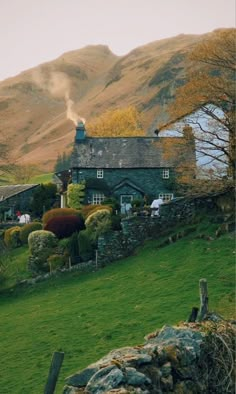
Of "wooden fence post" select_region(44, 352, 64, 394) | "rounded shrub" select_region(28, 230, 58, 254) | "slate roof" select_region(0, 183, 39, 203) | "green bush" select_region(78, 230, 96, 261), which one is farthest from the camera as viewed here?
"slate roof" select_region(0, 183, 39, 203)

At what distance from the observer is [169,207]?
38.9 metres

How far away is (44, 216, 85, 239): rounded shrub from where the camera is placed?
43906mm

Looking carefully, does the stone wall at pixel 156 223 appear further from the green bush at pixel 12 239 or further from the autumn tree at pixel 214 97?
the green bush at pixel 12 239

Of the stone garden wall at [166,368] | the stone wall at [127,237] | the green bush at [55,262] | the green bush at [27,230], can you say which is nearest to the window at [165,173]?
the green bush at [27,230]

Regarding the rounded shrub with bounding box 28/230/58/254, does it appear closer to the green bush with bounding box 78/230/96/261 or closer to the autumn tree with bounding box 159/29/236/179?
the green bush with bounding box 78/230/96/261

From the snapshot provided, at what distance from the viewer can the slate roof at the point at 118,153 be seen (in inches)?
2212

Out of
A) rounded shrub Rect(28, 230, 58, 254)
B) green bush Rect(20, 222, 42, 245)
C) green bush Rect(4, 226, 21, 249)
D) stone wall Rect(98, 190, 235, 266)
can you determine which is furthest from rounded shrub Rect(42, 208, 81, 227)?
stone wall Rect(98, 190, 235, 266)

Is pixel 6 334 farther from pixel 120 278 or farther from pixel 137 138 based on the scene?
pixel 137 138

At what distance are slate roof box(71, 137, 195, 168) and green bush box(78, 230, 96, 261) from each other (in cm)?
1751

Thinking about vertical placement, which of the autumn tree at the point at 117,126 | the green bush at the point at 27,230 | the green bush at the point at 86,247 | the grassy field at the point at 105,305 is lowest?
the grassy field at the point at 105,305

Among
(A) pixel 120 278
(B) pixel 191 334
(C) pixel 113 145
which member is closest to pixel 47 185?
(C) pixel 113 145

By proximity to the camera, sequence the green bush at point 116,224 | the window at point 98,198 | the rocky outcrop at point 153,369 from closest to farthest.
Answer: the rocky outcrop at point 153,369 → the green bush at point 116,224 → the window at point 98,198

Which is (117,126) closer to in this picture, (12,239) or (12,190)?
(12,190)

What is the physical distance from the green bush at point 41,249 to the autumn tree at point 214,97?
12.2m
